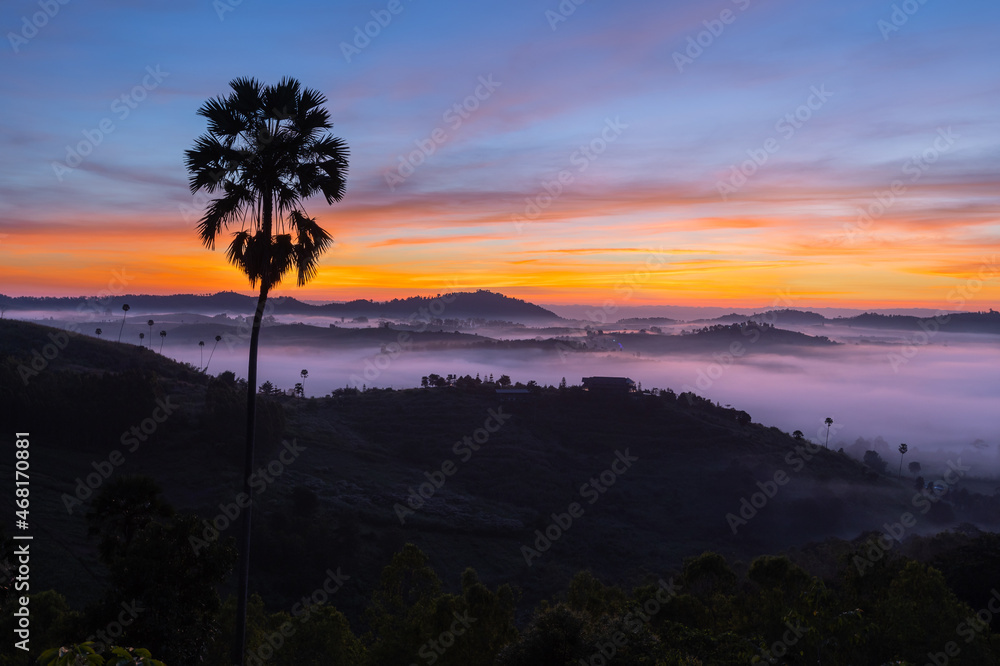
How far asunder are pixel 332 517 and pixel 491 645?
173 ft

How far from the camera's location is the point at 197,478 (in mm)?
68438

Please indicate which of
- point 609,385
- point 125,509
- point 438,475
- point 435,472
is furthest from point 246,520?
point 609,385

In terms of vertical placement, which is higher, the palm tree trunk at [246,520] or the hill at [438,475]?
the palm tree trunk at [246,520]

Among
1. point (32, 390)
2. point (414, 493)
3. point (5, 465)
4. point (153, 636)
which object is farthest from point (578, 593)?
point (32, 390)

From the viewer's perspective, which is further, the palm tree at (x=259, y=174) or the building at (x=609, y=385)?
the building at (x=609, y=385)

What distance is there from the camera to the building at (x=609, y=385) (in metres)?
141

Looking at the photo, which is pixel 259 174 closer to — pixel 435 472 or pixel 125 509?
pixel 125 509

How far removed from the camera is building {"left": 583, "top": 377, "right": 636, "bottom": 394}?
140875mm

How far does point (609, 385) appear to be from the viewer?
143 metres

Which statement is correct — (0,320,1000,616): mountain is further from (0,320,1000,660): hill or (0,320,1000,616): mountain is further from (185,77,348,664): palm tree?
(185,77,348,664): palm tree

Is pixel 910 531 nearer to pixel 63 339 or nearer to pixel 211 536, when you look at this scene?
pixel 211 536

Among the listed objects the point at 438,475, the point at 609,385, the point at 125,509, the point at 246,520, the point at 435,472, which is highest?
the point at 246,520

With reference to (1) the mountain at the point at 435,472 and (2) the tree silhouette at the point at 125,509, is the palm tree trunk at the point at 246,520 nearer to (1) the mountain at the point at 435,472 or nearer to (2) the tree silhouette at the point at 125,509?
(2) the tree silhouette at the point at 125,509

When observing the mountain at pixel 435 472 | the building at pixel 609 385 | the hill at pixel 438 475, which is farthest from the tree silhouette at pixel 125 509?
the building at pixel 609 385
